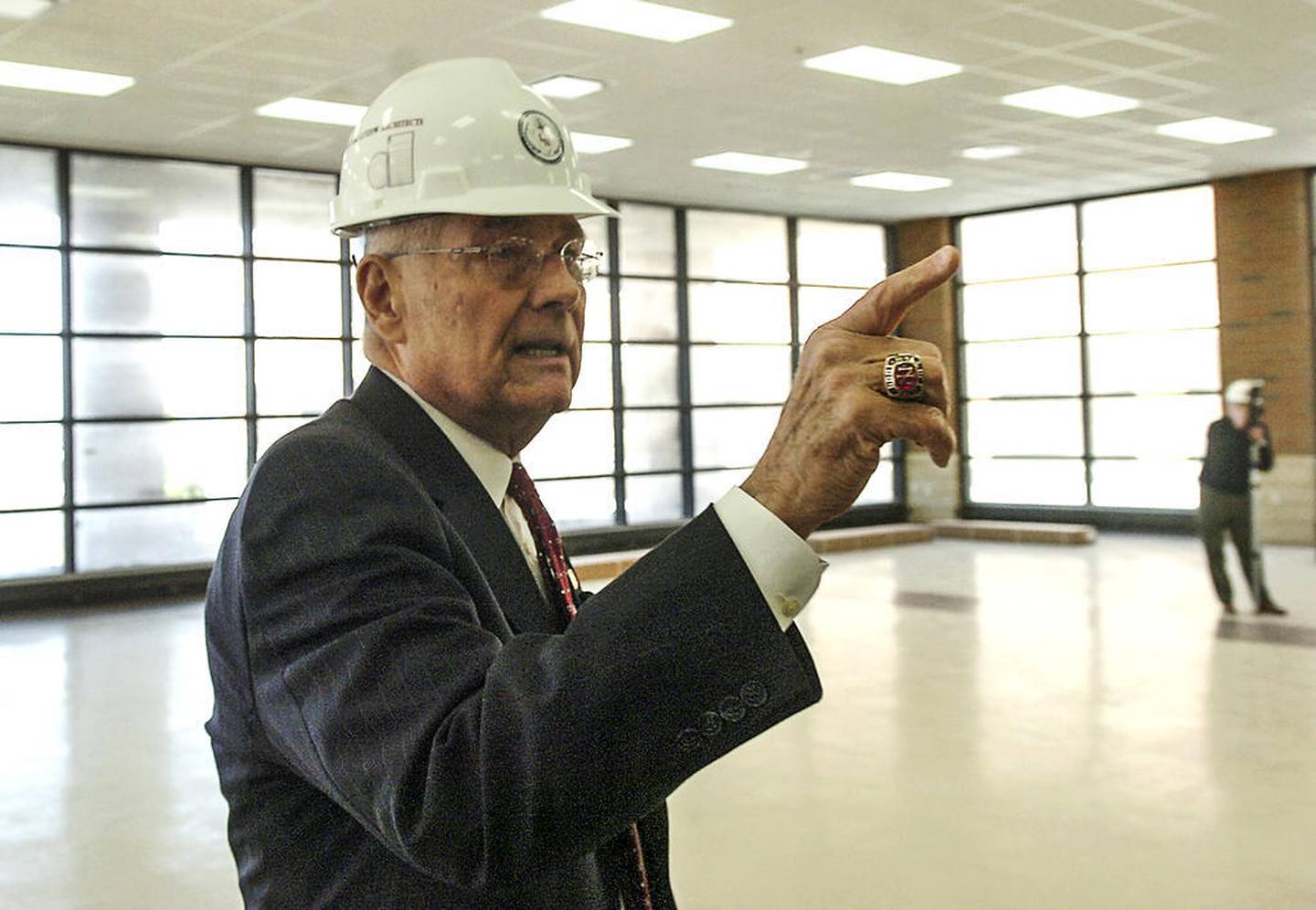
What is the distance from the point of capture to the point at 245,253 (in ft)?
42.0

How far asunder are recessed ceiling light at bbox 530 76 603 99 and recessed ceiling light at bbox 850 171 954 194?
5.13 m

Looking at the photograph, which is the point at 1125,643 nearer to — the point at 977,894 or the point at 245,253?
the point at 977,894

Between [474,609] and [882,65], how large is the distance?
30.2 ft

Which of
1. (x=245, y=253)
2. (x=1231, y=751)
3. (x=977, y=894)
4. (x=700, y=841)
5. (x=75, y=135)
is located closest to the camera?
(x=977, y=894)

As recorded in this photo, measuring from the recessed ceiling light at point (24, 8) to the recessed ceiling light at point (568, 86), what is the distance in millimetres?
3189

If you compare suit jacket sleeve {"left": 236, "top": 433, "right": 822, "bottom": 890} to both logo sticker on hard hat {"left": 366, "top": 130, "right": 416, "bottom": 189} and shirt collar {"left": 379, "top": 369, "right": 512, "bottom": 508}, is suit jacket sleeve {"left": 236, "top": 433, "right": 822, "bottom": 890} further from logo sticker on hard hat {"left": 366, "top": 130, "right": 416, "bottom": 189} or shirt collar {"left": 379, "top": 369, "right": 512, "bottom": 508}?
logo sticker on hard hat {"left": 366, "top": 130, "right": 416, "bottom": 189}

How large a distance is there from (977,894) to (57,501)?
9.85 metres

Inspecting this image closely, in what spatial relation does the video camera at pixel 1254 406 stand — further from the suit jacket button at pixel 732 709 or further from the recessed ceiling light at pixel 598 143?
the suit jacket button at pixel 732 709

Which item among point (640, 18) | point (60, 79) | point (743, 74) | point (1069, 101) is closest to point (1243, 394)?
point (1069, 101)

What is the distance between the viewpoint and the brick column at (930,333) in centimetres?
1767

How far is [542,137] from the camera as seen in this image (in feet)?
4.87

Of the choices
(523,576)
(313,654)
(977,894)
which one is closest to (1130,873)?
(977,894)

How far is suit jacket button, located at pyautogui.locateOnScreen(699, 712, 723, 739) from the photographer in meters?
1.01

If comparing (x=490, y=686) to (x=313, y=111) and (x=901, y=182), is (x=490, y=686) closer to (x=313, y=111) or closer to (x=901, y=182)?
(x=313, y=111)
